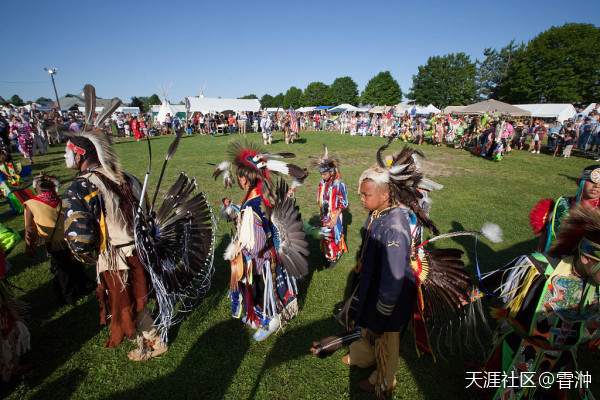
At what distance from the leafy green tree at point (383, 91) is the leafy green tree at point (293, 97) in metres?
27.7

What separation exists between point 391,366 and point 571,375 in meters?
1.31

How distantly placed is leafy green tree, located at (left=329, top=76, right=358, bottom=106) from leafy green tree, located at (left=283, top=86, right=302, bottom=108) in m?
13.8

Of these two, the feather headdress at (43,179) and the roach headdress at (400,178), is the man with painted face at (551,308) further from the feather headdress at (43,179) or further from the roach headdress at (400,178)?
the feather headdress at (43,179)

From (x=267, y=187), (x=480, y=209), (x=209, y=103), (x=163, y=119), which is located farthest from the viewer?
(x=209, y=103)

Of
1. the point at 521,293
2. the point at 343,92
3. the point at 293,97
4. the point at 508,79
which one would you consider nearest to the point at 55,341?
the point at 521,293

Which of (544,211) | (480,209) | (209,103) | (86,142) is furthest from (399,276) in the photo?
(209,103)

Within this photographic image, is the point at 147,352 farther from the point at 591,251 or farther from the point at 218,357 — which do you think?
the point at 591,251

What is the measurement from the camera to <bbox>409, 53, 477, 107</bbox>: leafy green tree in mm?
55300

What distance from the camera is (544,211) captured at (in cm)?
324

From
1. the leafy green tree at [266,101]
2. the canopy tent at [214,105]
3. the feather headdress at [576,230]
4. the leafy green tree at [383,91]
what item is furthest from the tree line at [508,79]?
the feather headdress at [576,230]

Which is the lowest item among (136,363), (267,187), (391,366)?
(136,363)

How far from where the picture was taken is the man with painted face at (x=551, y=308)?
1839mm

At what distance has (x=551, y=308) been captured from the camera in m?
1.94

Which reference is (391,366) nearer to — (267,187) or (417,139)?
(267,187)
